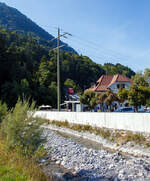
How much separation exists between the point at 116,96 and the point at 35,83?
32.0 m

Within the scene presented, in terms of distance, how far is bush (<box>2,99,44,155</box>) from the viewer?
8.07 meters

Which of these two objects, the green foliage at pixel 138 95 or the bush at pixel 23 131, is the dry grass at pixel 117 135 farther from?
the green foliage at pixel 138 95

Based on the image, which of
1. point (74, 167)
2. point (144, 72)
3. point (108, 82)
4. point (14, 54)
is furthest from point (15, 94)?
point (74, 167)

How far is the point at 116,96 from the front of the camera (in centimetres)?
3141

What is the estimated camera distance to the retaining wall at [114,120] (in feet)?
45.9

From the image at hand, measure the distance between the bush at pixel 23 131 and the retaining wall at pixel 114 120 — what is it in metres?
1.48

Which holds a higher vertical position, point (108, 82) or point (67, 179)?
point (108, 82)

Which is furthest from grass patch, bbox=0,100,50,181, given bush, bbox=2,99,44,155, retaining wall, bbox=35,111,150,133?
retaining wall, bbox=35,111,150,133

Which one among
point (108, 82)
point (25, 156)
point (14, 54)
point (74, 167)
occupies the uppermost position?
point (14, 54)

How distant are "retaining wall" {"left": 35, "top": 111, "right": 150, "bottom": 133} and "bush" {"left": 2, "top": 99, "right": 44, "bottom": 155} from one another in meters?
1.48

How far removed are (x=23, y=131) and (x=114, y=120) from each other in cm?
1008

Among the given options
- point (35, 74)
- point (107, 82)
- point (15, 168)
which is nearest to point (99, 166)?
point (15, 168)

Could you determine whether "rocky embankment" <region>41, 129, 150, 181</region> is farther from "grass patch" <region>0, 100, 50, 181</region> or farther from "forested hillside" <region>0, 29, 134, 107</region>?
"forested hillside" <region>0, 29, 134, 107</region>

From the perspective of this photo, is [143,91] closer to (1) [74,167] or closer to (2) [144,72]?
(1) [74,167]
